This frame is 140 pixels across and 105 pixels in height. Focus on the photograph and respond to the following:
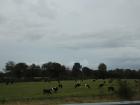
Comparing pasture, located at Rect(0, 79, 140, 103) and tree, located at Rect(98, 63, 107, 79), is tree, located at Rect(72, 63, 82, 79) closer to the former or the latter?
tree, located at Rect(98, 63, 107, 79)

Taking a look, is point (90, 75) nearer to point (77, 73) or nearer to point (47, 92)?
point (77, 73)

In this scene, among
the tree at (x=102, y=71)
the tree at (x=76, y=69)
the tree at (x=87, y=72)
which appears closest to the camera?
the tree at (x=102, y=71)

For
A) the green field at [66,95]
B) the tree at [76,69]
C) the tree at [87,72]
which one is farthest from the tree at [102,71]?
the green field at [66,95]

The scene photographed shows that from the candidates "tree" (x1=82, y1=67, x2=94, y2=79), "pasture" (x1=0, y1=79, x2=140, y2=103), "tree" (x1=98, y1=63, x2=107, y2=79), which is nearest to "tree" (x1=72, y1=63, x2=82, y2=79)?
"tree" (x1=82, y1=67, x2=94, y2=79)

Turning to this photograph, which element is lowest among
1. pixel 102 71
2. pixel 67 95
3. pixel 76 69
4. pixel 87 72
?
pixel 67 95

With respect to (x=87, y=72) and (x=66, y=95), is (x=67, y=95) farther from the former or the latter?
A: (x=87, y=72)

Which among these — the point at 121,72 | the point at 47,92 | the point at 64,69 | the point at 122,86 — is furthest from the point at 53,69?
the point at 122,86

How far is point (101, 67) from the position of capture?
7239 inches

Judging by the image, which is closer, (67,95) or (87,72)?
(67,95)

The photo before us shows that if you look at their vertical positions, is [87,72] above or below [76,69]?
below

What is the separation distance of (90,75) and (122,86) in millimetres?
163873

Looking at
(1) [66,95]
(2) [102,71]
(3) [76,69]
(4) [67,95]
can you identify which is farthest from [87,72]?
(4) [67,95]

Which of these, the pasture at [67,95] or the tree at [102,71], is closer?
the pasture at [67,95]

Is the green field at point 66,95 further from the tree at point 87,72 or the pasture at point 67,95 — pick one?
the tree at point 87,72
